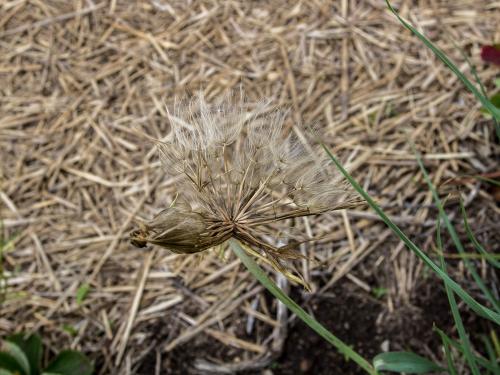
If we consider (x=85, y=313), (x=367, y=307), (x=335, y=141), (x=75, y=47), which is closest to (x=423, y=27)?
Result: (x=335, y=141)

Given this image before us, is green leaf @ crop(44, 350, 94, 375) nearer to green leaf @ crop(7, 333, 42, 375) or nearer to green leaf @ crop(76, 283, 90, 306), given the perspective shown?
green leaf @ crop(7, 333, 42, 375)

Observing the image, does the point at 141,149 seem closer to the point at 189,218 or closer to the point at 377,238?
the point at 377,238

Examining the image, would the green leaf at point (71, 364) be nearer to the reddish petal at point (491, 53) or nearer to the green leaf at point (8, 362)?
the green leaf at point (8, 362)

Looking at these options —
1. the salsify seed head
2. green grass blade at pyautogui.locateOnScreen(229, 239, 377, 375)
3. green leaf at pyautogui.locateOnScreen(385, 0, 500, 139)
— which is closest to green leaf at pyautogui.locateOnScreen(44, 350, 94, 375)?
the salsify seed head

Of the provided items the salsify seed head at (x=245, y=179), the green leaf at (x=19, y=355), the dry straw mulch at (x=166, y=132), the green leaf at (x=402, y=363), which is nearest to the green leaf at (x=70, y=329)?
the dry straw mulch at (x=166, y=132)

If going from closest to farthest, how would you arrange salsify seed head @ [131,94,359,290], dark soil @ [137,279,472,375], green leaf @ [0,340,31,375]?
1. salsify seed head @ [131,94,359,290]
2. green leaf @ [0,340,31,375]
3. dark soil @ [137,279,472,375]

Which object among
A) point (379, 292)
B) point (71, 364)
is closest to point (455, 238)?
point (379, 292)
